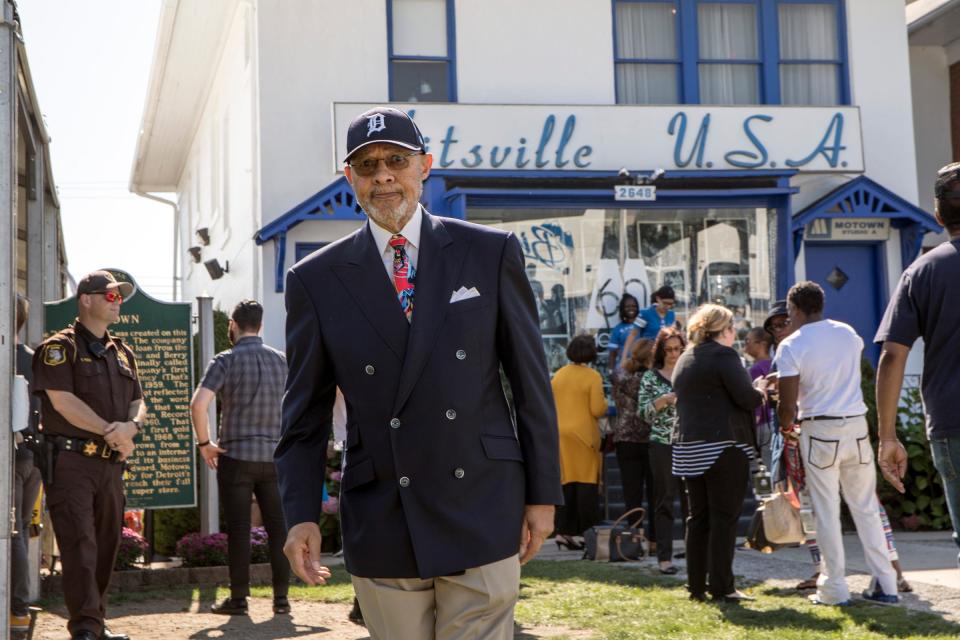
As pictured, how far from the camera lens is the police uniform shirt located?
7609mm

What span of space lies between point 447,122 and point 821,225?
5.32m

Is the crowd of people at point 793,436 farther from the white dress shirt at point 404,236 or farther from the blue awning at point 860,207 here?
the blue awning at point 860,207

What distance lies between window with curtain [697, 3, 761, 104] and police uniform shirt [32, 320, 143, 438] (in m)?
12.4

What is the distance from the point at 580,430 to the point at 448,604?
30.2 ft

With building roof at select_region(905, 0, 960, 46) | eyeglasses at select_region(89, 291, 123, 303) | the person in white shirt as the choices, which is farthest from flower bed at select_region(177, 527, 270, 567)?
building roof at select_region(905, 0, 960, 46)

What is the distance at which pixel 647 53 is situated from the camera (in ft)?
60.7

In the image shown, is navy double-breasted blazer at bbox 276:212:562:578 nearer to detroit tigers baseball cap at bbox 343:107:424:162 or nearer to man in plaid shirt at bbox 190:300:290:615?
detroit tigers baseball cap at bbox 343:107:424:162

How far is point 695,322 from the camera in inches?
344

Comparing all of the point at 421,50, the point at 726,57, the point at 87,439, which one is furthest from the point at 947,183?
the point at 726,57

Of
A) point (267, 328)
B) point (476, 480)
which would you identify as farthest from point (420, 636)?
point (267, 328)

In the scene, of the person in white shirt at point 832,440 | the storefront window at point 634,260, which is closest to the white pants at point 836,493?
the person in white shirt at point 832,440

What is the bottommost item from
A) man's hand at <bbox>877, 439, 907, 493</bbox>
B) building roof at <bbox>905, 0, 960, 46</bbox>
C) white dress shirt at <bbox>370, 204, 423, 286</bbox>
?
man's hand at <bbox>877, 439, 907, 493</bbox>

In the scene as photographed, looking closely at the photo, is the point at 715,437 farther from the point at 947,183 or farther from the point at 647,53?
the point at 647,53

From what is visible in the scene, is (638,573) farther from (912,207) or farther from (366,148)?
(912,207)
